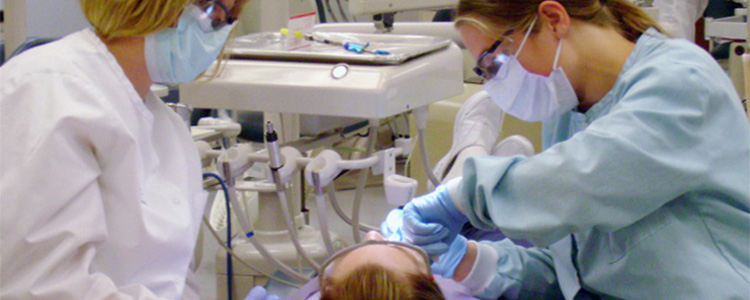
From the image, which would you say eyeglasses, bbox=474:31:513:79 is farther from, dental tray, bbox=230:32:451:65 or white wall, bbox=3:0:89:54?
white wall, bbox=3:0:89:54

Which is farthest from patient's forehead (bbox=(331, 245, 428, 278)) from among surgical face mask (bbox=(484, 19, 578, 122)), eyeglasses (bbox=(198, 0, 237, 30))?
eyeglasses (bbox=(198, 0, 237, 30))

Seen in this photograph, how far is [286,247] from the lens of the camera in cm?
212

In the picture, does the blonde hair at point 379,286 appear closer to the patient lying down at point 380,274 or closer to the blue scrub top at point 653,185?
the patient lying down at point 380,274

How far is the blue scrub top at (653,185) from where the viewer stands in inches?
42.1

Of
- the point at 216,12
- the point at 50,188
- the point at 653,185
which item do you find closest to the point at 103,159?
the point at 50,188

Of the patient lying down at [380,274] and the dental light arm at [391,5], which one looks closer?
the patient lying down at [380,274]

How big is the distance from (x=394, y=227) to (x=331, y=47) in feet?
1.72

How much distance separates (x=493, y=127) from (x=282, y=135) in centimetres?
62

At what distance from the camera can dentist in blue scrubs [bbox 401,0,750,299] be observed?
1075mm

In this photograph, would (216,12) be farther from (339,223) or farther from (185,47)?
(339,223)

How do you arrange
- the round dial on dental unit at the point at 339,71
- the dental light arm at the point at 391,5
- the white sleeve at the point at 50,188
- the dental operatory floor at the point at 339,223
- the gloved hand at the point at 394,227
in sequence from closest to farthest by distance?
the white sleeve at the point at 50,188
the gloved hand at the point at 394,227
the round dial on dental unit at the point at 339,71
the dental light arm at the point at 391,5
the dental operatory floor at the point at 339,223

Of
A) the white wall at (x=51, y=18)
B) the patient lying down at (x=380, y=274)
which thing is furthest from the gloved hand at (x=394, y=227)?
the white wall at (x=51, y=18)

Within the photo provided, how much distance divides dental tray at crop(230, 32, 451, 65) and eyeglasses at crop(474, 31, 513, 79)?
0.74 ft

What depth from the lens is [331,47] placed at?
5.70 ft
